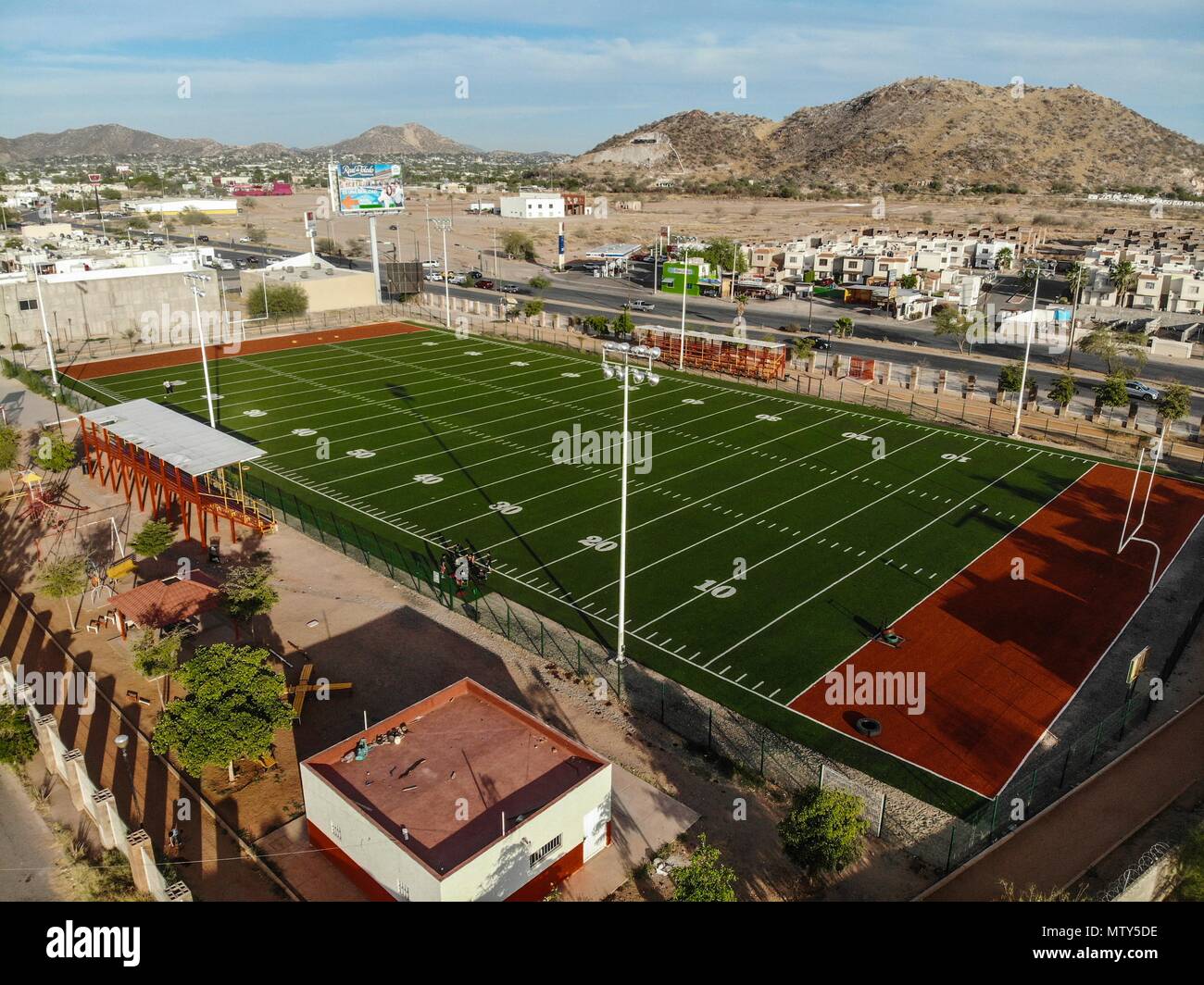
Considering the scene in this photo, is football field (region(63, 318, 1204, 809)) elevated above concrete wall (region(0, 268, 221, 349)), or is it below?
below

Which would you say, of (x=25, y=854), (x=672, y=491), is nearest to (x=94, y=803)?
(x=25, y=854)

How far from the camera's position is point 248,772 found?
62.3ft

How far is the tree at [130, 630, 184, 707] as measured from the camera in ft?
68.1

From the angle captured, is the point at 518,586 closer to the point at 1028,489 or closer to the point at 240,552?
the point at 240,552

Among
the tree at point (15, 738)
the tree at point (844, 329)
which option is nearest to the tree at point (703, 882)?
the tree at point (15, 738)

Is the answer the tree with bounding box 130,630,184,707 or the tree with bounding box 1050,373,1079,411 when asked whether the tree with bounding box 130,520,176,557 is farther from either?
the tree with bounding box 1050,373,1079,411

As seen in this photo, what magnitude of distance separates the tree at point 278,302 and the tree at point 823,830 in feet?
205

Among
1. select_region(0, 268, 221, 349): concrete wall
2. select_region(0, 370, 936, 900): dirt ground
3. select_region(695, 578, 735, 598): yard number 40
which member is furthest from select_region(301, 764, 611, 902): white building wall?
select_region(0, 268, 221, 349): concrete wall

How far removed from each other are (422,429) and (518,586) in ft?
59.5

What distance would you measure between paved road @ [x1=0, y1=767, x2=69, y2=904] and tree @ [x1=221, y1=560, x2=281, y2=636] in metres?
6.34

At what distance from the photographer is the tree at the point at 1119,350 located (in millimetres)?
57312

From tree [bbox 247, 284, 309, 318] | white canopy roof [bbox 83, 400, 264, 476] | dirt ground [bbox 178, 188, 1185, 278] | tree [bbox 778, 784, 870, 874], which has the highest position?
dirt ground [bbox 178, 188, 1185, 278]

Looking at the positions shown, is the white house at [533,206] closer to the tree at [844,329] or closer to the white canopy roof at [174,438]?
the tree at [844,329]
